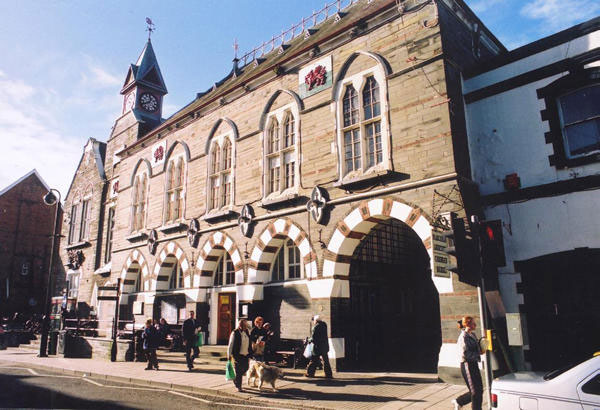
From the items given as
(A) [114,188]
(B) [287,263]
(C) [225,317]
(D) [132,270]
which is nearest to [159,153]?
(D) [132,270]

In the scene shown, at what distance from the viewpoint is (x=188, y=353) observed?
42.3 ft

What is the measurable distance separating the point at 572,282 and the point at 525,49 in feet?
19.4

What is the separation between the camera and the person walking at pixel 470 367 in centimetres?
720

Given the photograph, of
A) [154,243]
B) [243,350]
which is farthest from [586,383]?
[154,243]

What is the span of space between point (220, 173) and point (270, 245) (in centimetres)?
425

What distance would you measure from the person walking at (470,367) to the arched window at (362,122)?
217 inches

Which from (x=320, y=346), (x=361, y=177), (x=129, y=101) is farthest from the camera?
(x=129, y=101)

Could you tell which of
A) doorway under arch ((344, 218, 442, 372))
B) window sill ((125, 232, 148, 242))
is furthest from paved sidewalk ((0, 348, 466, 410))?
window sill ((125, 232, 148, 242))

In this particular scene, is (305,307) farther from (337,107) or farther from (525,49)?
(525,49)

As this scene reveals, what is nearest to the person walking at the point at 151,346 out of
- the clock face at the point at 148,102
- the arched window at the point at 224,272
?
the arched window at the point at 224,272

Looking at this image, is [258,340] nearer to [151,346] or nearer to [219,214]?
[151,346]

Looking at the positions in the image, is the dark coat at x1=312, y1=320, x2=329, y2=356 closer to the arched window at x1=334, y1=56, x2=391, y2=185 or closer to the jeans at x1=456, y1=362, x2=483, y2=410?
the arched window at x1=334, y1=56, x2=391, y2=185

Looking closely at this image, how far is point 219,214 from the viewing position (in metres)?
16.3

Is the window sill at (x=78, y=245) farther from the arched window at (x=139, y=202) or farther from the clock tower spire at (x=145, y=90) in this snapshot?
the clock tower spire at (x=145, y=90)
